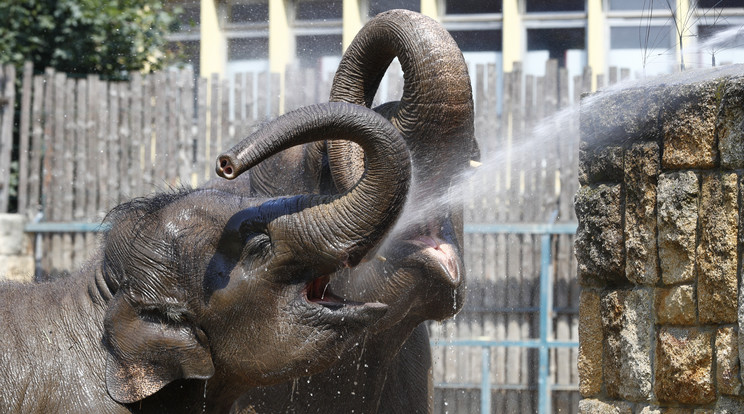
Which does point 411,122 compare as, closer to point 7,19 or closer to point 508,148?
point 508,148

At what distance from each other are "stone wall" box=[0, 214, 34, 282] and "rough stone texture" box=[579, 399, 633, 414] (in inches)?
266

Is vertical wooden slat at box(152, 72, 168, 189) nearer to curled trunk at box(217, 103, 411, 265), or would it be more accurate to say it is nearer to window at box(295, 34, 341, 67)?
window at box(295, 34, 341, 67)

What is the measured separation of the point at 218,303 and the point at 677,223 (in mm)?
1658

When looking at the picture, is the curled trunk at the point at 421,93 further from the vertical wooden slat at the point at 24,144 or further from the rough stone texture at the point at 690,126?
the vertical wooden slat at the point at 24,144

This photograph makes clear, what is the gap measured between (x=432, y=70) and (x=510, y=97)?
5.53m

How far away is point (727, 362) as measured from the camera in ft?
12.1

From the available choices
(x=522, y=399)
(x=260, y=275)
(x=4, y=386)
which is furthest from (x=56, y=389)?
(x=522, y=399)

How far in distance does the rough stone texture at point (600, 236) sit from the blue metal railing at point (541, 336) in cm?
459

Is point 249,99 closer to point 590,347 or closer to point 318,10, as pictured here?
point 318,10

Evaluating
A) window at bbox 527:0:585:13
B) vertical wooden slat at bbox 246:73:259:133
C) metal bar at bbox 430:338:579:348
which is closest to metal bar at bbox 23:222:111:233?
vertical wooden slat at bbox 246:73:259:133

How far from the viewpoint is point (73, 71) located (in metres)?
12.3

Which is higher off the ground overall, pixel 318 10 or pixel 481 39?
pixel 318 10

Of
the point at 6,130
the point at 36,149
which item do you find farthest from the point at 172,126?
the point at 6,130

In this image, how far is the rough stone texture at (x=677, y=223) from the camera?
3.88m
